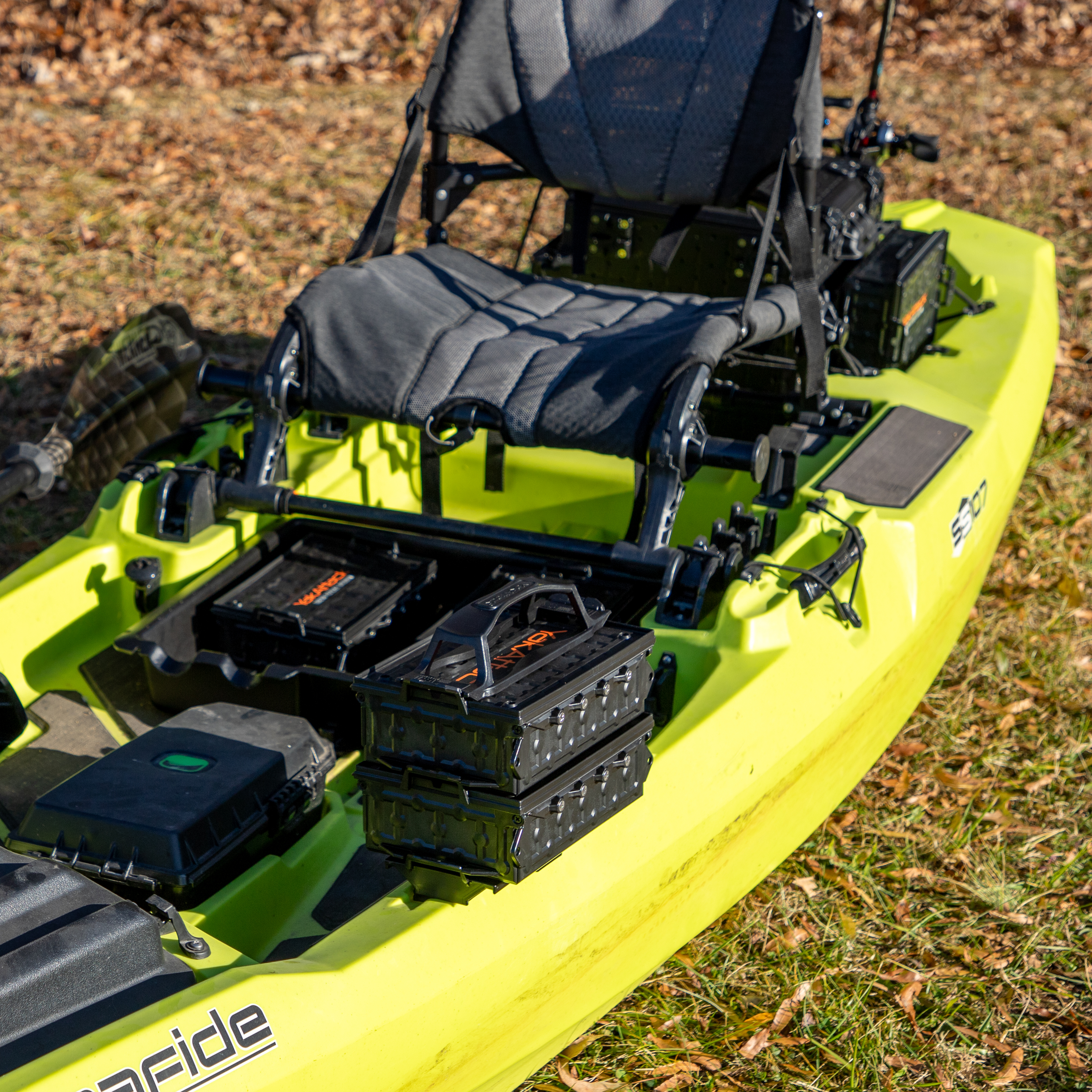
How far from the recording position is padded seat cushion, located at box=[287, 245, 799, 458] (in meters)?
3.46

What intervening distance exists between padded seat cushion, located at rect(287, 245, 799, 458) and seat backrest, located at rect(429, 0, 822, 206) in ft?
1.33

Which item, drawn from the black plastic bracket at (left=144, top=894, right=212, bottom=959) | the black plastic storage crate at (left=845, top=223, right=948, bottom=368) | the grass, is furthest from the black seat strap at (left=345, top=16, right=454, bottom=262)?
the black plastic bracket at (left=144, top=894, right=212, bottom=959)

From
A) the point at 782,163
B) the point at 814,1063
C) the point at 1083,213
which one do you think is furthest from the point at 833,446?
the point at 1083,213

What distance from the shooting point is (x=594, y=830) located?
2.63m

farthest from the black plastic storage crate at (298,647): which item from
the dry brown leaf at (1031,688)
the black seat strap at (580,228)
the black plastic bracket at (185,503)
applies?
the dry brown leaf at (1031,688)

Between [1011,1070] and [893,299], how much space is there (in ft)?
7.82

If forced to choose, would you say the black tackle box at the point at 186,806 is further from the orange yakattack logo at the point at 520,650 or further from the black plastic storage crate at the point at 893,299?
the black plastic storage crate at the point at 893,299

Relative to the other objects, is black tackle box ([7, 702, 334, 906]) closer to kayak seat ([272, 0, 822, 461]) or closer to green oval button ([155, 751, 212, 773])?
green oval button ([155, 751, 212, 773])

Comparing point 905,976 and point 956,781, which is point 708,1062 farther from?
point 956,781

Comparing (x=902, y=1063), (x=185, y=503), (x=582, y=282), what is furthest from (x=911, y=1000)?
(x=582, y=282)

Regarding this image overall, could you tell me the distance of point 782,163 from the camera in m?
3.70

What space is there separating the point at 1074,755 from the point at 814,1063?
148 centimetres

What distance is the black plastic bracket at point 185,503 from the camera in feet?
11.9

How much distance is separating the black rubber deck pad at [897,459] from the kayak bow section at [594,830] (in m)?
0.04
